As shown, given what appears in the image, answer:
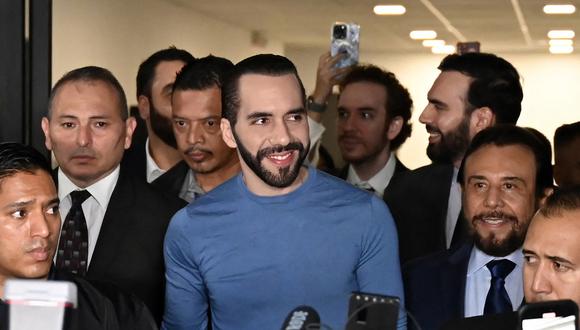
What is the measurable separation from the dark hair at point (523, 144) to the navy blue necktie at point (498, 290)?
294 millimetres

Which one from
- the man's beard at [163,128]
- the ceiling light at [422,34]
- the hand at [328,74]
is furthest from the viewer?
the ceiling light at [422,34]

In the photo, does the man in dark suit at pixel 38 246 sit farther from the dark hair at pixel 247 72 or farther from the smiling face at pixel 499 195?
the smiling face at pixel 499 195

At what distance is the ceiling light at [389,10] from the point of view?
7508mm

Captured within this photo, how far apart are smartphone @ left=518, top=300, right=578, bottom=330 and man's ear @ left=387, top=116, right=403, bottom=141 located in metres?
3.39

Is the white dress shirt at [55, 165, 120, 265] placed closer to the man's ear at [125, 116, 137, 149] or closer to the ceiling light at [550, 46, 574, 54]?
the man's ear at [125, 116, 137, 149]

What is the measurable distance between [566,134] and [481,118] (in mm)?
1729

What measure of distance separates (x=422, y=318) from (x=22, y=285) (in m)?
1.74

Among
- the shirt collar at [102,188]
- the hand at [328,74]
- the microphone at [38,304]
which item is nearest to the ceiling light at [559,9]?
the hand at [328,74]

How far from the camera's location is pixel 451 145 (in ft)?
12.4

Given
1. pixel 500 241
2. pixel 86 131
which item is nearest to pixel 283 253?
pixel 500 241

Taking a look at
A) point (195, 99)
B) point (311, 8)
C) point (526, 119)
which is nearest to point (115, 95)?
point (195, 99)

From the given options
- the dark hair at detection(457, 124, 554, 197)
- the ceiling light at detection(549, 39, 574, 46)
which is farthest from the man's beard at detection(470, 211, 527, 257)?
the ceiling light at detection(549, 39, 574, 46)

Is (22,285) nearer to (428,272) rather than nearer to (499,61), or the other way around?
(428,272)

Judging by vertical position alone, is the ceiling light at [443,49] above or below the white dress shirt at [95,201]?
above
